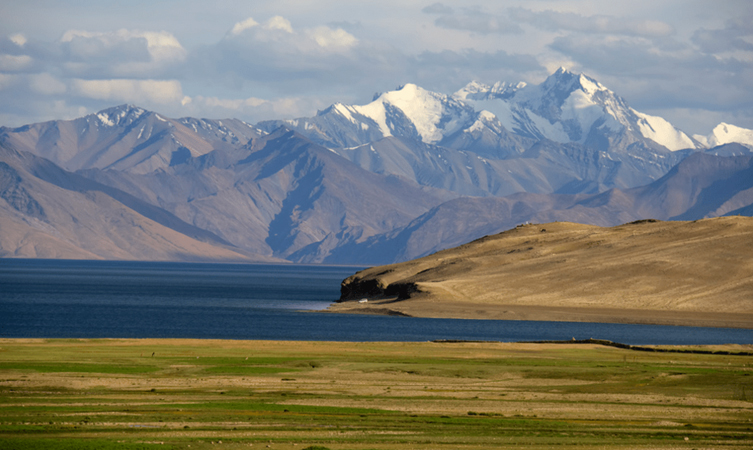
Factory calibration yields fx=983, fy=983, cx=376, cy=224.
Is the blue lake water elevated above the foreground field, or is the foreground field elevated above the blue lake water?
the foreground field

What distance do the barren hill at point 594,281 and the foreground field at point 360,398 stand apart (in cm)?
7484

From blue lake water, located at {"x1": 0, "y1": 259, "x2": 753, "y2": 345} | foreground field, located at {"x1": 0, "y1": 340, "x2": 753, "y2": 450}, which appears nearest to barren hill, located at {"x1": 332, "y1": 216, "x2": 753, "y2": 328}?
blue lake water, located at {"x1": 0, "y1": 259, "x2": 753, "y2": 345}

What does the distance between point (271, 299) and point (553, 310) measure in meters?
65.9

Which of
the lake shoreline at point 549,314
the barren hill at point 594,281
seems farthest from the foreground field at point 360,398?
the barren hill at point 594,281

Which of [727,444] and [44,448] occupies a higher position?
[44,448]

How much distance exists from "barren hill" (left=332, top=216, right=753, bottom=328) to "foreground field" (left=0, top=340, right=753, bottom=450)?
74.8 meters

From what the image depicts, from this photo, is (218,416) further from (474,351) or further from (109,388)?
(474,351)

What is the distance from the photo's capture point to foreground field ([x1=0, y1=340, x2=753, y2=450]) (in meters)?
35.9

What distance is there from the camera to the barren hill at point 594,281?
146750mm

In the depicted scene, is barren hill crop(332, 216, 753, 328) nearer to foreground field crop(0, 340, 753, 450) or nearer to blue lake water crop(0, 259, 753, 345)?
blue lake water crop(0, 259, 753, 345)

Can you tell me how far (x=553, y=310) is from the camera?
148250mm

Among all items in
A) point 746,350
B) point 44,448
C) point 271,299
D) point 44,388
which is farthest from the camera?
point 271,299

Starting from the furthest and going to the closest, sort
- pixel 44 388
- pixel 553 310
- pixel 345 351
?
pixel 553 310
pixel 345 351
pixel 44 388

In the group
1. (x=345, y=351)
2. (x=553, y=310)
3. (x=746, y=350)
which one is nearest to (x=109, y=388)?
(x=345, y=351)
